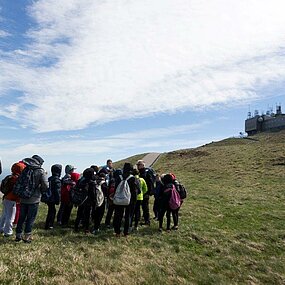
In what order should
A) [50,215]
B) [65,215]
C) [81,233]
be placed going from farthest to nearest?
[65,215] < [50,215] < [81,233]

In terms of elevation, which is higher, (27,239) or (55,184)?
(55,184)

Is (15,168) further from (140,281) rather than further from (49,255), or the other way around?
(140,281)

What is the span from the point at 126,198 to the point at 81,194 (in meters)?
1.43

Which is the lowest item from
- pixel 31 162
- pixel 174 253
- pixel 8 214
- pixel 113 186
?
pixel 174 253

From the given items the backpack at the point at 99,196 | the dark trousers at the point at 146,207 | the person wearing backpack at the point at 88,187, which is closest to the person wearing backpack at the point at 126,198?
the backpack at the point at 99,196

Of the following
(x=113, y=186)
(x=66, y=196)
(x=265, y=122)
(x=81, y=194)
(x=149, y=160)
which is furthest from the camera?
(x=265, y=122)

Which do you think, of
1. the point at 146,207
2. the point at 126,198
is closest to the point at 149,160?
the point at 146,207

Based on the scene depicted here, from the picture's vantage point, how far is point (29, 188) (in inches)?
359

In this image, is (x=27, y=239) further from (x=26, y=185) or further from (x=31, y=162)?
(x=31, y=162)

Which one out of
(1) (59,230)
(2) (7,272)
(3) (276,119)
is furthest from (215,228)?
(3) (276,119)

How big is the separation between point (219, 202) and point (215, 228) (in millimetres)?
6337

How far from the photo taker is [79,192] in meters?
11.0

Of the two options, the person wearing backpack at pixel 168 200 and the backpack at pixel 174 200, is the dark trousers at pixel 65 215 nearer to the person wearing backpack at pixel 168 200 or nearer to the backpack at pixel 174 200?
the person wearing backpack at pixel 168 200

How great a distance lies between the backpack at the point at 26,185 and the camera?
9.08 metres
